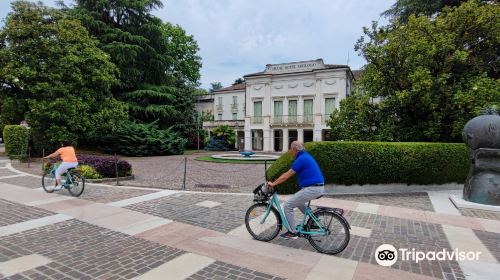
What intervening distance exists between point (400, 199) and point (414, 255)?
5.43 metres

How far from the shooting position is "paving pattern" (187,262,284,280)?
13.9 feet

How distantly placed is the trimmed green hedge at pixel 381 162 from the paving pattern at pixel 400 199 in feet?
1.73

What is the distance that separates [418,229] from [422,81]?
27.5ft

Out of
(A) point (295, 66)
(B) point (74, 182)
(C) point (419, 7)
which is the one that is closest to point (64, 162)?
(B) point (74, 182)

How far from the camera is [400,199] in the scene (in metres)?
10.1

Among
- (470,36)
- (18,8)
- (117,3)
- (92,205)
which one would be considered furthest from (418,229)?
(117,3)

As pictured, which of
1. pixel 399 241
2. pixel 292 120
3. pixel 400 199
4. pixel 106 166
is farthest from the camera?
pixel 292 120

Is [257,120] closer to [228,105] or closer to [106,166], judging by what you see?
[228,105]

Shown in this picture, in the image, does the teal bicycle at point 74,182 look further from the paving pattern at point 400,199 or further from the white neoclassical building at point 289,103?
the white neoclassical building at point 289,103

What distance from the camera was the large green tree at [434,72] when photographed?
42.7 ft

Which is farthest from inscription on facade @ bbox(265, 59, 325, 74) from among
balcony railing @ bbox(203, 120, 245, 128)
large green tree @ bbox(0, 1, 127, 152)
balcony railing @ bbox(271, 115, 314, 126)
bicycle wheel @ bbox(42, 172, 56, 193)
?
bicycle wheel @ bbox(42, 172, 56, 193)

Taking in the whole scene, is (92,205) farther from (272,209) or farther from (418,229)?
(418,229)

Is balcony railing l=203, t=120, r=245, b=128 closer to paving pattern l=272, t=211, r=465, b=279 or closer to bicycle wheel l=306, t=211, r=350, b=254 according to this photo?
paving pattern l=272, t=211, r=465, b=279

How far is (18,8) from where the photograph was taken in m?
20.6
